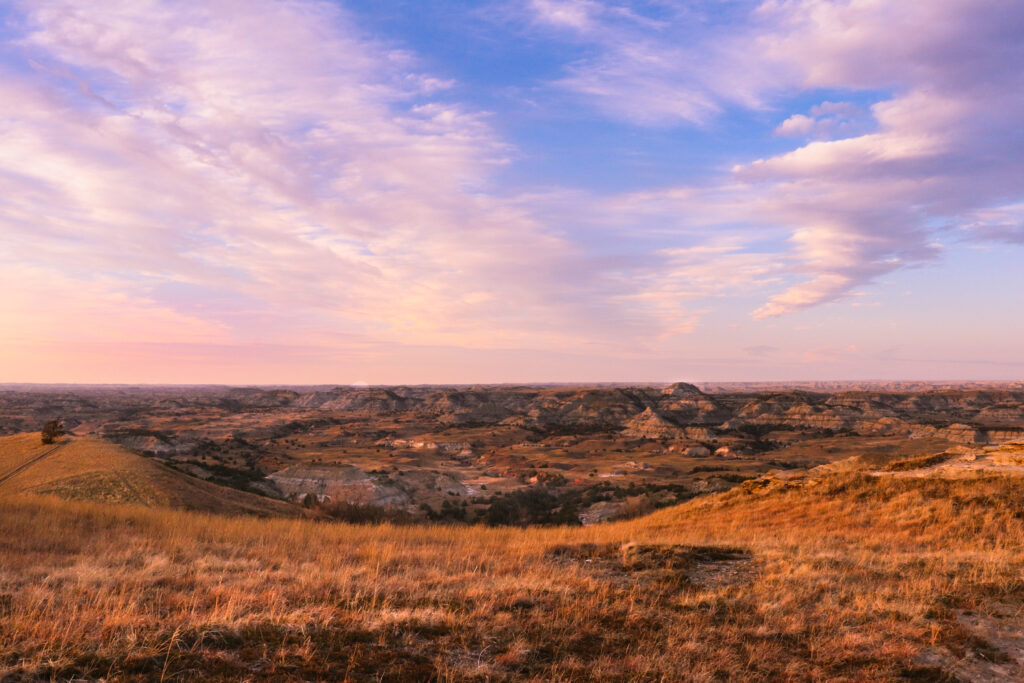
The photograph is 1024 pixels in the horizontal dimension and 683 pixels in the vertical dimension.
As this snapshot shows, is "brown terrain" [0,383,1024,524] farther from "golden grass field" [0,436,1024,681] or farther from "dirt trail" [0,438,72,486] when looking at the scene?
"golden grass field" [0,436,1024,681]

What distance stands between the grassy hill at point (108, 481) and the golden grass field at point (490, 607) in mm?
10948

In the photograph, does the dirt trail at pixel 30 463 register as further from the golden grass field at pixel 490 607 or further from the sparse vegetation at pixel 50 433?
the golden grass field at pixel 490 607

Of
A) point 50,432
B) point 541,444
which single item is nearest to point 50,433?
point 50,432

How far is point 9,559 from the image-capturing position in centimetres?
852

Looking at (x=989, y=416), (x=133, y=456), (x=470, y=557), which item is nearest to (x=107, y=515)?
(x=470, y=557)

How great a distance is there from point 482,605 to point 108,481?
25221mm

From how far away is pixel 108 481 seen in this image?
2397cm

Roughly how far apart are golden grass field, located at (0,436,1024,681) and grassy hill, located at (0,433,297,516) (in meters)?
10.9

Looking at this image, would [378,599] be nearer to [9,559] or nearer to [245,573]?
[245,573]

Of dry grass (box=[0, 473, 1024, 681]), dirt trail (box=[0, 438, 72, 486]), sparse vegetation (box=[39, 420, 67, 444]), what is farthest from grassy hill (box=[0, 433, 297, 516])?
dry grass (box=[0, 473, 1024, 681])

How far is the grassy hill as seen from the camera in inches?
890

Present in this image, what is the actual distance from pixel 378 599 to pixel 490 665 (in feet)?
8.33

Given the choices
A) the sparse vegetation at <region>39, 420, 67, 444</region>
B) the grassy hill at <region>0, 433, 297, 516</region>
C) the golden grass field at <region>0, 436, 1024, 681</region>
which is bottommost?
the grassy hill at <region>0, 433, 297, 516</region>

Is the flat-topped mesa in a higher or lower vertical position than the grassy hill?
lower
